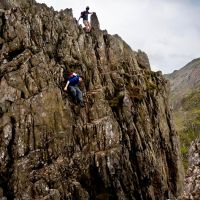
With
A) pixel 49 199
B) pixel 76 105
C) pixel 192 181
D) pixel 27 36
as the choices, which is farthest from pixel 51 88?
pixel 192 181

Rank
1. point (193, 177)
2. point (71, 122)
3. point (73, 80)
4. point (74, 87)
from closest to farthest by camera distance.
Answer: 1. point (193, 177)
2. point (71, 122)
3. point (73, 80)
4. point (74, 87)

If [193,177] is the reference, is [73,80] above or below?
above

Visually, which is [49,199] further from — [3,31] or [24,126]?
[3,31]

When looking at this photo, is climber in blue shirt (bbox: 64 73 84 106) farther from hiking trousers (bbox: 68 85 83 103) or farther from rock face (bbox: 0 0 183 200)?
rock face (bbox: 0 0 183 200)

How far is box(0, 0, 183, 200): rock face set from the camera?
171 ft

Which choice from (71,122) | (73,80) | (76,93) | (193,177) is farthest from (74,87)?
(193,177)

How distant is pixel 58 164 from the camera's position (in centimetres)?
5284

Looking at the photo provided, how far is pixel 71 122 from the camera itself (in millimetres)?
55969

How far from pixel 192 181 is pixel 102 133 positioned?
25592 mm

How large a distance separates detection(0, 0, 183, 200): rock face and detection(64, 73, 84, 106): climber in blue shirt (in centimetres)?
111

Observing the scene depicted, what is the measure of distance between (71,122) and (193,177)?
2624 centimetres

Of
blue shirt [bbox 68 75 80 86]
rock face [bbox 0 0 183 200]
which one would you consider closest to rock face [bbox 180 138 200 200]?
rock face [bbox 0 0 183 200]

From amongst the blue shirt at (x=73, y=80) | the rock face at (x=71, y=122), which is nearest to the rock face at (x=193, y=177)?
the rock face at (x=71, y=122)

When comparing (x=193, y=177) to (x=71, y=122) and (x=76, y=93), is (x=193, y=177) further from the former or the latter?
(x=76, y=93)
